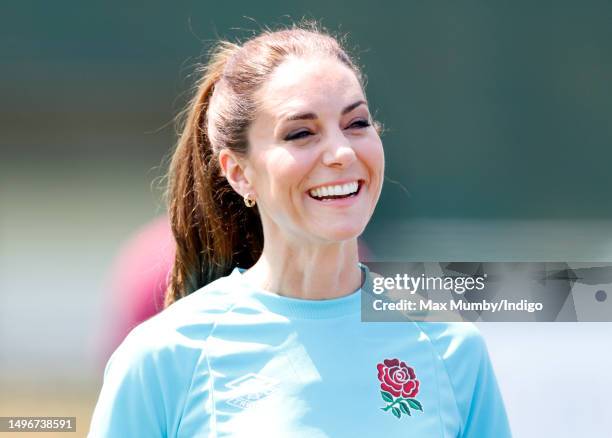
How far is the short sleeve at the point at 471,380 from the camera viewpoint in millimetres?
1544

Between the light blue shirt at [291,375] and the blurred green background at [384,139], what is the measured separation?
3.04m

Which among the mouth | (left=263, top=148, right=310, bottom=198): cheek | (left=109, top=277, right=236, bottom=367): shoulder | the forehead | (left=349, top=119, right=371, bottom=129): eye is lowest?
(left=109, top=277, right=236, bottom=367): shoulder

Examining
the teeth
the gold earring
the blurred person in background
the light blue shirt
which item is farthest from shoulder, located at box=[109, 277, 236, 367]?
the blurred person in background

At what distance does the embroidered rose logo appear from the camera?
4.90 feet

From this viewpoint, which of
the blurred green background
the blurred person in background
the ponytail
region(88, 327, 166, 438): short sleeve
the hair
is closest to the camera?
region(88, 327, 166, 438): short sleeve

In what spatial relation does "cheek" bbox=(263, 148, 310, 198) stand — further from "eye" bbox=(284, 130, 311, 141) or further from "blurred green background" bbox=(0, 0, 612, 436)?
"blurred green background" bbox=(0, 0, 612, 436)

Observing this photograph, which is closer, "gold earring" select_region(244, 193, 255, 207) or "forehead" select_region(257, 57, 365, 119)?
"forehead" select_region(257, 57, 365, 119)

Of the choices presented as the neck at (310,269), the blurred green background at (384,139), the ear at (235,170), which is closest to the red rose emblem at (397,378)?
the neck at (310,269)

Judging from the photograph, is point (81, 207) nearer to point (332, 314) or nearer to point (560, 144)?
point (560, 144)

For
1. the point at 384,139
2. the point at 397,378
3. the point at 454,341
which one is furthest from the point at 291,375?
the point at 384,139

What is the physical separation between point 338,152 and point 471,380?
0.45 m

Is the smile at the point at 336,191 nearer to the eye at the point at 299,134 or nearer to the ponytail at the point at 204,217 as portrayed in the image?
the eye at the point at 299,134

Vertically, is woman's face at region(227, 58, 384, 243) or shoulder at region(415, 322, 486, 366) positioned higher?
woman's face at region(227, 58, 384, 243)

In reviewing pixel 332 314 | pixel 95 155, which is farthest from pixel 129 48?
pixel 332 314
